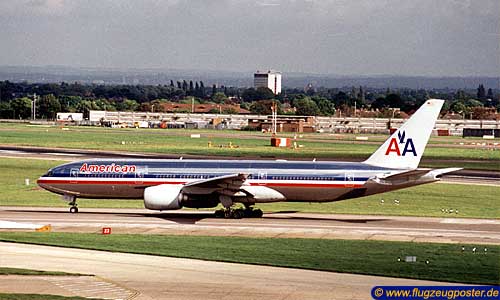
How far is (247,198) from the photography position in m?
59.8

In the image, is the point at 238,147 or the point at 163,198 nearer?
the point at 163,198

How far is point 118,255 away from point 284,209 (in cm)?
2424

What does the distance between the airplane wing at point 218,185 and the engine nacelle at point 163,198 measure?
2.18ft

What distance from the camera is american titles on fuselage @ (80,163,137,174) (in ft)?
200

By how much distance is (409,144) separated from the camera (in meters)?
59.2

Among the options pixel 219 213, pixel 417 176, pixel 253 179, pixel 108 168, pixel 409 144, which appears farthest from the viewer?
pixel 108 168

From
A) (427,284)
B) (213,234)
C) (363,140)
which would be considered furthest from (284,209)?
(363,140)

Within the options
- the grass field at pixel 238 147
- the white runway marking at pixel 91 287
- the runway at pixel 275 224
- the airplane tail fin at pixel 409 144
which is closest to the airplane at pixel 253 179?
the airplane tail fin at pixel 409 144

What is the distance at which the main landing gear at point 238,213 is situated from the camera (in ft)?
195

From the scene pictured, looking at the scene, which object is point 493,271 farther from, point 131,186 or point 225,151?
point 225,151

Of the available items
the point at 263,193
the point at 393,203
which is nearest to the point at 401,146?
Result: the point at 263,193

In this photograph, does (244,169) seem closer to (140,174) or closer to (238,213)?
(238,213)

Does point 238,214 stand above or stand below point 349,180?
below

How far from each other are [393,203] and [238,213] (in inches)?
597
